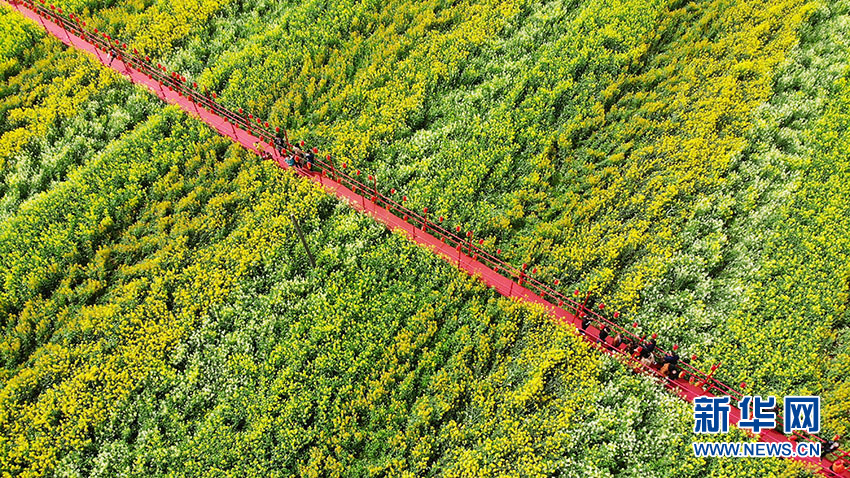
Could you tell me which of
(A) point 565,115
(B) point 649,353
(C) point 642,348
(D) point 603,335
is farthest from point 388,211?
(B) point 649,353

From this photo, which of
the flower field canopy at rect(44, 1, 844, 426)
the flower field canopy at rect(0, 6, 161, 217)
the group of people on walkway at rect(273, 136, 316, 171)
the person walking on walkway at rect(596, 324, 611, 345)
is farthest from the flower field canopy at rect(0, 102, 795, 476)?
the flower field canopy at rect(44, 1, 844, 426)

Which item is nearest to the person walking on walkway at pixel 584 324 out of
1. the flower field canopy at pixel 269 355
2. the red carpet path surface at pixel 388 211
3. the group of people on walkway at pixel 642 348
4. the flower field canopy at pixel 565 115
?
the group of people on walkway at pixel 642 348

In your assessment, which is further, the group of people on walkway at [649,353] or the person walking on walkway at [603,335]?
the person walking on walkway at [603,335]

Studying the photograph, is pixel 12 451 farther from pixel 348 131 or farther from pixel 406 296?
pixel 348 131

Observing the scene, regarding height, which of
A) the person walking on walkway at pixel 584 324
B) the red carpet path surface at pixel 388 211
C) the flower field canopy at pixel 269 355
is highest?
the red carpet path surface at pixel 388 211

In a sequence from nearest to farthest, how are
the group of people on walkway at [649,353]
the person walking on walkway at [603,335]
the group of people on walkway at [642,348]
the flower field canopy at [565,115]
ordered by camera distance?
the group of people on walkway at [649,353] → the group of people on walkway at [642,348] → the person walking on walkway at [603,335] → the flower field canopy at [565,115]

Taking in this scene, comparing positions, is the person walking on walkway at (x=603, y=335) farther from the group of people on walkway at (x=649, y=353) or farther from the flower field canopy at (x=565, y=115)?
the flower field canopy at (x=565, y=115)

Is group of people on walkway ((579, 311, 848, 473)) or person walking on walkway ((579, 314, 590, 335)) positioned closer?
group of people on walkway ((579, 311, 848, 473))

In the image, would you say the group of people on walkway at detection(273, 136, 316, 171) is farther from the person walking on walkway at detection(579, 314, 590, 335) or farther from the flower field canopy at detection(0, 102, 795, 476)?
the person walking on walkway at detection(579, 314, 590, 335)

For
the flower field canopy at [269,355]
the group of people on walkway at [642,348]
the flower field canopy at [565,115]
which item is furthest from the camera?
the flower field canopy at [565,115]

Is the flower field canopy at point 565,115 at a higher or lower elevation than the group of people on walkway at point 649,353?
higher
